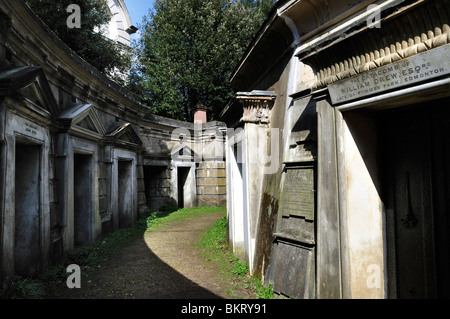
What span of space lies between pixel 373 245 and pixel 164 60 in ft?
54.9

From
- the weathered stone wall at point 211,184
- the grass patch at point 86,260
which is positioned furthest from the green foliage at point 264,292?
the weathered stone wall at point 211,184

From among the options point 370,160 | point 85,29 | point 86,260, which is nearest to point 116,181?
point 86,260

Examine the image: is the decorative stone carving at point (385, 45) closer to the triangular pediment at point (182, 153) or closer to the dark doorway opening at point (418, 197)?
the dark doorway opening at point (418, 197)

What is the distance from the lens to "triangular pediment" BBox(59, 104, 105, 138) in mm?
5691

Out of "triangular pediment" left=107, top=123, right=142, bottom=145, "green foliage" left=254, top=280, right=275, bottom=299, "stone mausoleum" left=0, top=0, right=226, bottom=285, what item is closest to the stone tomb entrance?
"stone mausoleum" left=0, top=0, right=226, bottom=285

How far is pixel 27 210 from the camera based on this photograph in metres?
4.79

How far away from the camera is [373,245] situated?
9.36ft

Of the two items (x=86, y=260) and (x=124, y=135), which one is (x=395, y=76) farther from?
(x=124, y=135)

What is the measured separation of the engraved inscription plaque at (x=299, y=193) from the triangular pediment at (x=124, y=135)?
235 inches

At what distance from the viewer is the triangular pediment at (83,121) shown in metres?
5.69

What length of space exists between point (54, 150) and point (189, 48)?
13.6 m

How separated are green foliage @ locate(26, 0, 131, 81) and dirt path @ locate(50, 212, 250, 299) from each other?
341 inches

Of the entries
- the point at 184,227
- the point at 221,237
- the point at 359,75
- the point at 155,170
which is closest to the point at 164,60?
the point at 155,170

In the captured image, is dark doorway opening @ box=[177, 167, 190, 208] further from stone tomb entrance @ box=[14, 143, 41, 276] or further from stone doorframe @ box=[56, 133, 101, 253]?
stone tomb entrance @ box=[14, 143, 41, 276]
